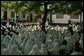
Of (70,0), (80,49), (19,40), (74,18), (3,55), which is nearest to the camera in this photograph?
(3,55)

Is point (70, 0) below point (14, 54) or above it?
above

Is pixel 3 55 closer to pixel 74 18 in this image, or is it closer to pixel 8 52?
pixel 8 52

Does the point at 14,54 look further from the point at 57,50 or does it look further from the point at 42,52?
the point at 57,50

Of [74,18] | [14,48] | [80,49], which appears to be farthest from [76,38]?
[74,18]

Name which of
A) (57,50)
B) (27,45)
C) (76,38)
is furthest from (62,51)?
(76,38)

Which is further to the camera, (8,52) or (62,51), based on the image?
(62,51)

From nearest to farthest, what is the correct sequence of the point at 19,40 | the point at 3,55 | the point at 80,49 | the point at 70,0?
the point at 3,55
the point at 80,49
the point at 70,0
the point at 19,40

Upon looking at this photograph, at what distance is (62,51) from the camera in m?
8.46

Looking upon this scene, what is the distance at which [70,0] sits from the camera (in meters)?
9.09

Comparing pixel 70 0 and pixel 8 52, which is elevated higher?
pixel 70 0

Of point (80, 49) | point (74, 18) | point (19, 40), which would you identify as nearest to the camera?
point (80, 49)

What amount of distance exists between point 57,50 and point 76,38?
265 cm

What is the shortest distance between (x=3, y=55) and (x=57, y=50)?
1.65 m

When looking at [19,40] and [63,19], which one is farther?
[63,19]
